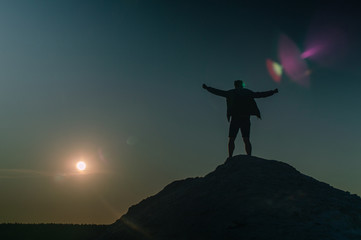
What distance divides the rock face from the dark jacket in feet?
5.99

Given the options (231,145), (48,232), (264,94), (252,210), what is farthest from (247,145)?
(48,232)

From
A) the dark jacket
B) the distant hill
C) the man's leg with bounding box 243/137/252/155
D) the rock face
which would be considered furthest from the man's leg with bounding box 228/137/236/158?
the distant hill

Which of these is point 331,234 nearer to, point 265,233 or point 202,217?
point 265,233

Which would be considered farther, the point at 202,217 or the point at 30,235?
the point at 30,235

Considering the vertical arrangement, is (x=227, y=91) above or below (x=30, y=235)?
above

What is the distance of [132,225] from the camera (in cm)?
814

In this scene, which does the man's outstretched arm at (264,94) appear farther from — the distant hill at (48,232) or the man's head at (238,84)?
the distant hill at (48,232)

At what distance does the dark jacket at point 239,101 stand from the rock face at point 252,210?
1.83 meters

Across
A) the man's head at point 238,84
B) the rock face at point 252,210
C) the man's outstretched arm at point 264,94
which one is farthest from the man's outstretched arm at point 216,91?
the rock face at point 252,210

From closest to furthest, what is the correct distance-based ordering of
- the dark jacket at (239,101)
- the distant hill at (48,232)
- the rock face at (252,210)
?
the rock face at (252,210), the dark jacket at (239,101), the distant hill at (48,232)

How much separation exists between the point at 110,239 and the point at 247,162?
12.7 feet

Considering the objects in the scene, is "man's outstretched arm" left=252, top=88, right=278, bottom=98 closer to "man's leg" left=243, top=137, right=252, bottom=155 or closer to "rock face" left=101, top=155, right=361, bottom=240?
"man's leg" left=243, top=137, right=252, bottom=155

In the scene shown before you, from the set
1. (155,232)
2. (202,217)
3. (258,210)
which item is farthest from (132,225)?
(258,210)

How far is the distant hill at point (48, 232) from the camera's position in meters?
10.5
